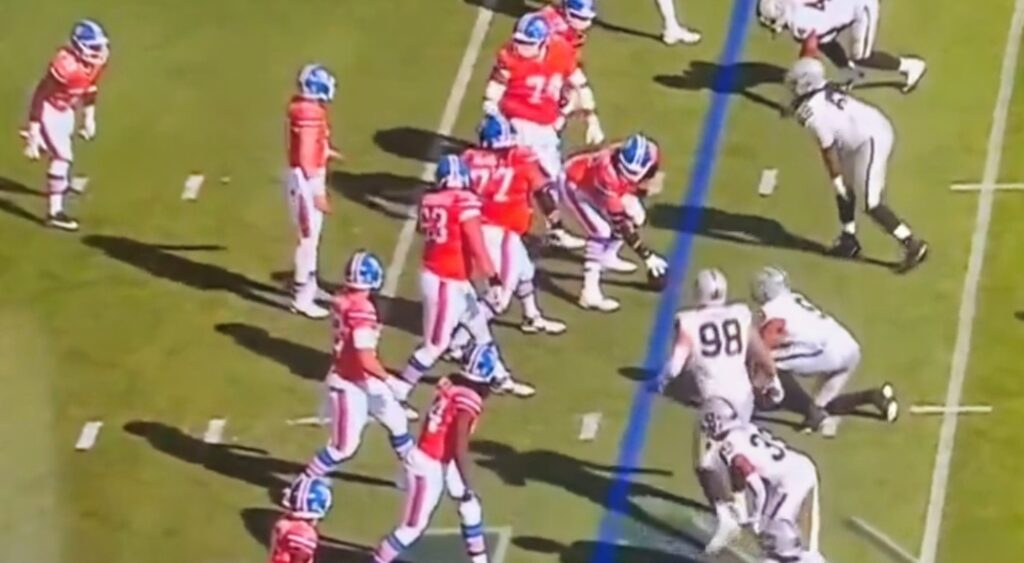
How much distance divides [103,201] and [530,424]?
2.58ft

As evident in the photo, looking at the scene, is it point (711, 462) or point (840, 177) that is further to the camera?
point (840, 177)

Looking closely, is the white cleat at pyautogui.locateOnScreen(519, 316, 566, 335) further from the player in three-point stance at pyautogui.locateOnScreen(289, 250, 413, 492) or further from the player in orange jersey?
the player in orange jersey

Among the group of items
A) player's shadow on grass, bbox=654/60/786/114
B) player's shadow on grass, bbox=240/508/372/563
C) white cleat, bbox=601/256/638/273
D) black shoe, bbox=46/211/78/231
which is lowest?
player's shadow on grass, bbox=240/508/372/563

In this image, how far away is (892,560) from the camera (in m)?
3.76

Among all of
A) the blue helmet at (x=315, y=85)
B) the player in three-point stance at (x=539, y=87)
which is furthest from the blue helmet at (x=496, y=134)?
the blue helmet at (x=315, y=85)

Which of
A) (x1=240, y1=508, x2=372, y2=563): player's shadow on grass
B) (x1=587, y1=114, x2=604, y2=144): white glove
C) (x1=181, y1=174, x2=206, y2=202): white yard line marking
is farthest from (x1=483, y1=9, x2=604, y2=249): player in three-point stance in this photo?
(x1=240, y1=508, x2=372, y2=563): player's shadow on grass

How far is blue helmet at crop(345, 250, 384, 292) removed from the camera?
3934 millimetres

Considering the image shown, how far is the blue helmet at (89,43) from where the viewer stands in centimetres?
434

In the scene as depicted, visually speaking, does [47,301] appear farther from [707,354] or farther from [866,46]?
[866,46]

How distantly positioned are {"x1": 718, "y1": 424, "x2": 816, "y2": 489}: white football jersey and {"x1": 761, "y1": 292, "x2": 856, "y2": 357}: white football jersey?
0.15 metres

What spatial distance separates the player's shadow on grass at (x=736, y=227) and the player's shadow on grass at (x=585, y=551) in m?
0.56

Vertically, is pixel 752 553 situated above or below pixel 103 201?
below

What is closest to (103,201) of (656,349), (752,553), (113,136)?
(113,136)

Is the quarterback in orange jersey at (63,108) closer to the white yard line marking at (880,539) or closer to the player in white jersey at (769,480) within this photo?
the player in white jersey at (769,480)
